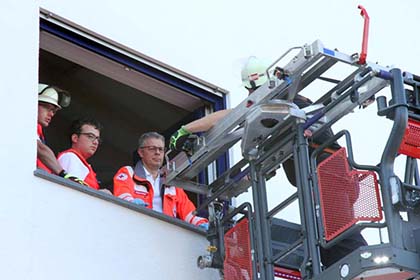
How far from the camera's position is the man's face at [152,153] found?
9.59 m

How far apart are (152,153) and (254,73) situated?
1.35 m

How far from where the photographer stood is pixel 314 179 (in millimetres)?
7496

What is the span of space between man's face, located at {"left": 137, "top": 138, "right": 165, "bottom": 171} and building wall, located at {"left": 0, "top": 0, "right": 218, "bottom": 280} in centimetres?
98

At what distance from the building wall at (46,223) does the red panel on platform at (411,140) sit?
7.27 feet

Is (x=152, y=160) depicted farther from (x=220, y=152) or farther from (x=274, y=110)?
(x=274, y=110)

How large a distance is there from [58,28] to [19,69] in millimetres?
880

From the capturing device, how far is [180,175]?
893 centimetres

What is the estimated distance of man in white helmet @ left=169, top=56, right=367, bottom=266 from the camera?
25.5ft

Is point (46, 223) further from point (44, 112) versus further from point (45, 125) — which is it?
point (44, 112)

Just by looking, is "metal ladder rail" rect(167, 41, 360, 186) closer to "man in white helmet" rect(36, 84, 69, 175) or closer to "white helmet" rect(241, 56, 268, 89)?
"white helmet" rect(241, 56, 268, 89)

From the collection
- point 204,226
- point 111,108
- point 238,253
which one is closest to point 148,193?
point 204,226

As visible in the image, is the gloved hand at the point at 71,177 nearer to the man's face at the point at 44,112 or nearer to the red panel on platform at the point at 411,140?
the man's face at the point at 44,112

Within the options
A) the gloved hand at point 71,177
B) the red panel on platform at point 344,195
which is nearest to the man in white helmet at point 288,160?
the red panel on platform at point 344,195

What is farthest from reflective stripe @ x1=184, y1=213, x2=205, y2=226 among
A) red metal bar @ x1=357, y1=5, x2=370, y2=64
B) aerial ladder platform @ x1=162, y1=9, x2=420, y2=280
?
red metal bar @ x1=357, y1=5, x2=370, y2=64
